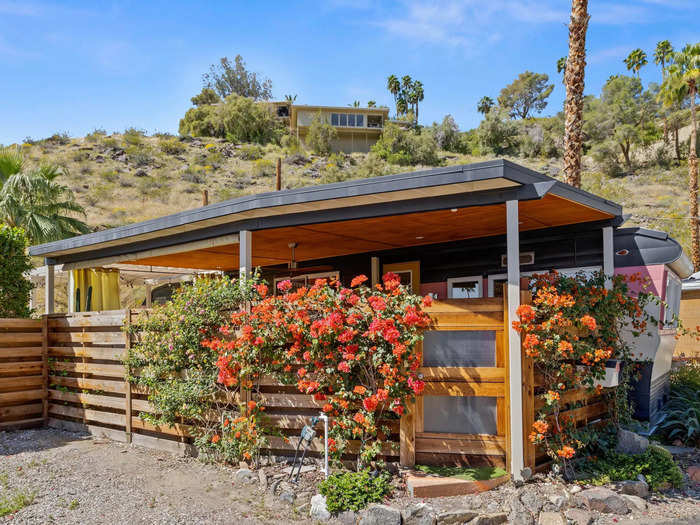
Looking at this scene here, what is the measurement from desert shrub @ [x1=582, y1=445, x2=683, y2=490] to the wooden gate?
962 mm

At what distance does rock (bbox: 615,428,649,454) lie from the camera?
5973mm

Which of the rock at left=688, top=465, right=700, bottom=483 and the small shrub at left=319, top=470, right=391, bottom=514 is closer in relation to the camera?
the small shrub at left=319, top=470, right=391, bottom=514

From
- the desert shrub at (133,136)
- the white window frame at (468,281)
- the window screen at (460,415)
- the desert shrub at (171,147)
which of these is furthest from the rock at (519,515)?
the desert shrub at (133,136)

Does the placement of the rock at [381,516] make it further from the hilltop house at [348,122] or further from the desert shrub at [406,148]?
the hilltop house at [348,122]

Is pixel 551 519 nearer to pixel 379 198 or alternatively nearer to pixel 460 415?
pixel 460 415

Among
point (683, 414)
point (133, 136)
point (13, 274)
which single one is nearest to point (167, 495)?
point (13, 274)

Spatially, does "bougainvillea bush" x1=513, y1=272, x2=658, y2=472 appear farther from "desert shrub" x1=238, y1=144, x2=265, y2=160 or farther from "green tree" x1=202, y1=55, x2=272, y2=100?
"green tree" x1=202, y1=55, x2=272, y2=100

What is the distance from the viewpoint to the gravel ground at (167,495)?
484 cm

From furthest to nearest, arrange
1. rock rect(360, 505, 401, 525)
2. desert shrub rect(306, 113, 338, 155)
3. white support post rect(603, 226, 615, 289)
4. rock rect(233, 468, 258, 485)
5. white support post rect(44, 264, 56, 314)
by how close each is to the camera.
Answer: desert shrub rect(306, 113, 338, 155), white support post rect(44, 264, 56, 314), white support post rect(603, 226, 615, 289), rock rect(233, 468, 258, 485), rock rect(360, 505, 401, 525)

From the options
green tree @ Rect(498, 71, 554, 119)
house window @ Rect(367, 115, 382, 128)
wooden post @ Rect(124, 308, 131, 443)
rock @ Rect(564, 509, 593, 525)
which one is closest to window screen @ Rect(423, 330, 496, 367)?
rock @ Rect(564, 509, 593, 525)

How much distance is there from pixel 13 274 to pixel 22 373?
1.83 meters

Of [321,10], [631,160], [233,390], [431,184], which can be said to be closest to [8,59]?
[321,10]

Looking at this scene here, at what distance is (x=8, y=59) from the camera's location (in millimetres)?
18156

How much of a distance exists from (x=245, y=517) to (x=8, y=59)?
18929 millimetres
